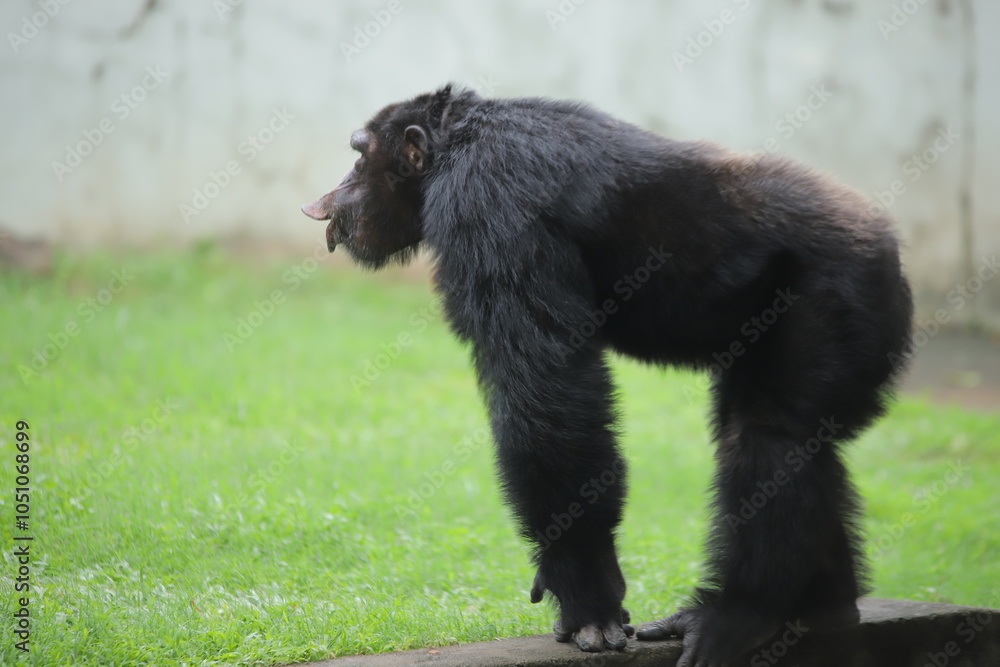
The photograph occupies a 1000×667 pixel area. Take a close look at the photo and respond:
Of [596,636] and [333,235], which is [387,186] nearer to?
[333,235]

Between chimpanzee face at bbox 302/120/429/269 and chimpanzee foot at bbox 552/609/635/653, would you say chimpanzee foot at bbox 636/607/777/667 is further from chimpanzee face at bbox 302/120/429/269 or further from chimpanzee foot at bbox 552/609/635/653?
chimpanzee face at bbox 302/120/429/269

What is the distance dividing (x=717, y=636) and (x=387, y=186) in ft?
8.96

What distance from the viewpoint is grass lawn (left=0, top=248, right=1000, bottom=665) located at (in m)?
4.39

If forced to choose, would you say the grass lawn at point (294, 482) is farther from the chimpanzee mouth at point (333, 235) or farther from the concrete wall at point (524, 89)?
the chimpanzee mouth at point (333, 235)

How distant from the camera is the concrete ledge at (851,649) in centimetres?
389

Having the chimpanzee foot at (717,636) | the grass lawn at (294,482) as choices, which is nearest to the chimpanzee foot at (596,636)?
the chimpanzee foot at (717,636)

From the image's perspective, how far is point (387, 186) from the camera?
16.6 feet

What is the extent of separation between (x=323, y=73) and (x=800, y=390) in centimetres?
A: 1055

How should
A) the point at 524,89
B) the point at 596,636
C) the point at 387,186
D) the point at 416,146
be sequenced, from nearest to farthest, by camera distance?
the point at 596,636, the point at 416,146, the point at 387,186, the point at 524,89

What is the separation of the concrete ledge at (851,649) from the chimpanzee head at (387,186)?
7.08 ft

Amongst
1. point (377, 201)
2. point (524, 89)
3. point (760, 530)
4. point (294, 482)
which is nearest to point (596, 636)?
point (760, 530)

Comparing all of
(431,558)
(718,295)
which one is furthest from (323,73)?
(718,295)

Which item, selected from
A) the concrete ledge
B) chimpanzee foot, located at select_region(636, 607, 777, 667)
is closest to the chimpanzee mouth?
the concrete ledge

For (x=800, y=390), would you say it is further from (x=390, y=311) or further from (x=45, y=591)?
(x=390, y=311)
